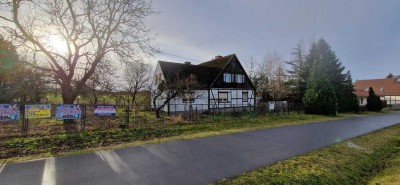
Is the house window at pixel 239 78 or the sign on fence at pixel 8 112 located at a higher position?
the house window at pixel 239 78

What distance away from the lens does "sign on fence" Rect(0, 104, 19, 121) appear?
11.3m

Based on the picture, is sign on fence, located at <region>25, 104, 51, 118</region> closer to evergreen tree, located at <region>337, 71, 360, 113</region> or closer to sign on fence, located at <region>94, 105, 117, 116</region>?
sign on fence, located at <region>94, 105, 117, 116</region>

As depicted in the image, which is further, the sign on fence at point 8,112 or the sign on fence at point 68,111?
the sign on fence at point 68,111

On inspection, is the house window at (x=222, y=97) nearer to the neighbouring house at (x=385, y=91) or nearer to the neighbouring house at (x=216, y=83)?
the neighbouring house at (x=216, y=83)

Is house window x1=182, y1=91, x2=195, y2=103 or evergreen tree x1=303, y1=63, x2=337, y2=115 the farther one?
evergreen tree x1=303, y1=63, x2=337, y2=115

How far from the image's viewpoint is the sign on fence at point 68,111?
1290 cm

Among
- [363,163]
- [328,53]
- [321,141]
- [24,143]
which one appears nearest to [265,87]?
[328,53]

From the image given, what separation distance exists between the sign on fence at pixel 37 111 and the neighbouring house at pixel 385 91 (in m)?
56.7

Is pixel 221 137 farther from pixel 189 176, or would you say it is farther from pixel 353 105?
pixel 353 105

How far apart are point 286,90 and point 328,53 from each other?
8631 millimetres

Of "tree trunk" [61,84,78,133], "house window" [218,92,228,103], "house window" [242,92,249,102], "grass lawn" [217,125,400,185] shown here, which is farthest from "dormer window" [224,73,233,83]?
"grass lawn" [217,125,400,185]

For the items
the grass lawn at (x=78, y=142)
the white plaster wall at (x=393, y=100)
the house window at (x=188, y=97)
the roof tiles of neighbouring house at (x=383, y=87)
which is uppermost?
the roof tiles of neighbouring house at (x=383, y=87)

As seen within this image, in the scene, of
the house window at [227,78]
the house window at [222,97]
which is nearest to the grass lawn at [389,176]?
the house window at [222,97]

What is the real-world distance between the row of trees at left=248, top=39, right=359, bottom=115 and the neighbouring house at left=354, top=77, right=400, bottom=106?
59.0ft
